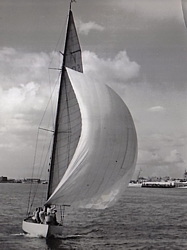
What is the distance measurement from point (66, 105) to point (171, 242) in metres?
3.44

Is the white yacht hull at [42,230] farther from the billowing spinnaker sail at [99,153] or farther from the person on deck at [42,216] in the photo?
the billowing spinnaker sail at [99,153]

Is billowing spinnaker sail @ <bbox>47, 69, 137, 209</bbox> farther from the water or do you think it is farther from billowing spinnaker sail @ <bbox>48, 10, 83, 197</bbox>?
the water

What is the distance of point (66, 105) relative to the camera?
8641 mm

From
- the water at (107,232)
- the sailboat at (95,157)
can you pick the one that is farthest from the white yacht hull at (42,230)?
the water at (107,232)

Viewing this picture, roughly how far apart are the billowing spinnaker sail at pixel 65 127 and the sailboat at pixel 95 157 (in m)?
0.05

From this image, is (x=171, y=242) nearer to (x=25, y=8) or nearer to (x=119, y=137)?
(x=119, y=137)

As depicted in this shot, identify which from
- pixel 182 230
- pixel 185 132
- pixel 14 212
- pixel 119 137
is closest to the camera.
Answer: pixel 119 137

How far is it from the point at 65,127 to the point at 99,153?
3.74ft

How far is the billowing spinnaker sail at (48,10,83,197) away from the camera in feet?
27.5

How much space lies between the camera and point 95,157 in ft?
25.3

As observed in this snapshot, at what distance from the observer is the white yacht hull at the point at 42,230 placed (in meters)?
7.74

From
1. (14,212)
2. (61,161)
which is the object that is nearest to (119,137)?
(61,161)

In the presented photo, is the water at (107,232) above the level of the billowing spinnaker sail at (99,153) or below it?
below

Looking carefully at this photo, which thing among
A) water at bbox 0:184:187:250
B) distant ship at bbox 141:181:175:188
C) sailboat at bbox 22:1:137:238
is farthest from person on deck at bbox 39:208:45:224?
distant ship at bbox 141:181:175:188
